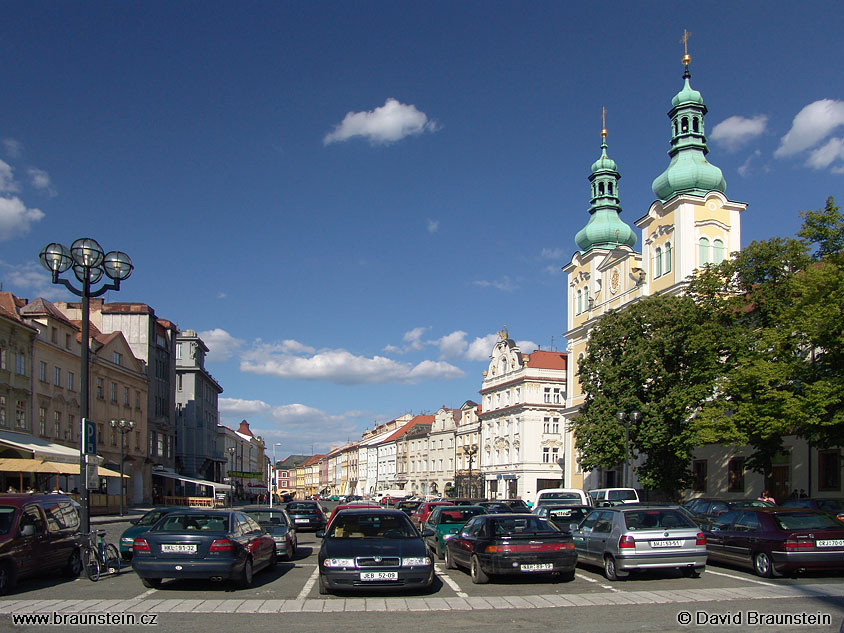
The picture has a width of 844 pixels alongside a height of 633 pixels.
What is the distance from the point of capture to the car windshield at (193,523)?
1350 centimetres

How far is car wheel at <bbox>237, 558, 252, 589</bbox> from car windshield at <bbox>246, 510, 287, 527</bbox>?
507 cm


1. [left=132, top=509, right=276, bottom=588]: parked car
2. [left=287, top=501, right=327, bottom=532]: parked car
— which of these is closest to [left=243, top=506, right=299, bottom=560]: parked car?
[left=132, top=509, right=276, bottom=588]: parked car

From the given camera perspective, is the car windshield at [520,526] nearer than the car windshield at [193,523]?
No

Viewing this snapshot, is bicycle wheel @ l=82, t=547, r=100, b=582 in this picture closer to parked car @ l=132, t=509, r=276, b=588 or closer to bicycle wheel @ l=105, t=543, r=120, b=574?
bicycle wheel @ l=105, t=543, r=120, b=574

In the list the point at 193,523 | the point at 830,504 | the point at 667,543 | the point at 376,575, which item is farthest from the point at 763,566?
the point at 830,504

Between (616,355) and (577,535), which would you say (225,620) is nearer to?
(577,535)

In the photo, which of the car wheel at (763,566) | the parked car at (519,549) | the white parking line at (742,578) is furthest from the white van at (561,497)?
the parked car at (519,549)

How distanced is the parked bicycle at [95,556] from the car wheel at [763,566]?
40.2 ft

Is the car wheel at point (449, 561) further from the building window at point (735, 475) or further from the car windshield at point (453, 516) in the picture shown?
the building window at point (735, 475)

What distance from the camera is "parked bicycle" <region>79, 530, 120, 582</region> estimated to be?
1483 centimetres

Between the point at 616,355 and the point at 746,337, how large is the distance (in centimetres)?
901

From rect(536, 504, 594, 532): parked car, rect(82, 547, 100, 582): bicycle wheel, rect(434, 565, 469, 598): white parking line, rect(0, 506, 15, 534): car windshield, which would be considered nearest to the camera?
rect(434, 565, 469, 598): white parking line

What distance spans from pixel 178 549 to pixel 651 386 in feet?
99.0

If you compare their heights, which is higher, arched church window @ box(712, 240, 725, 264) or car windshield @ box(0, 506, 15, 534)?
arched church window @ box(712, 240, 725, 264)
